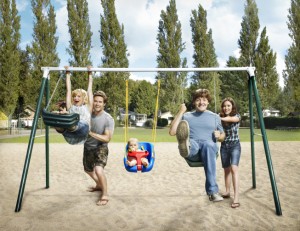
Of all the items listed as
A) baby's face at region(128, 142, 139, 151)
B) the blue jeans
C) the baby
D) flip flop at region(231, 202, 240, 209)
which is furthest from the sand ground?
baby's face at region(128, 142, 139, 151)

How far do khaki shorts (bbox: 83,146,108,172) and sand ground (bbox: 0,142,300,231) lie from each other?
60 cm

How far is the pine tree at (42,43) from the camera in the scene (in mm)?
33469

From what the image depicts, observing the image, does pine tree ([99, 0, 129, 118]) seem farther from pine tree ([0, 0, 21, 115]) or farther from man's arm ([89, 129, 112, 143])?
man's arm ([89, 129, 112, 143])

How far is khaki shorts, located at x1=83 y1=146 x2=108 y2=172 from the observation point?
4719 mm

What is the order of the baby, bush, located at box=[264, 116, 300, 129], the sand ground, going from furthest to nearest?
bush, located at box=[264, 116, 300, 129]
the baby
the sand ground

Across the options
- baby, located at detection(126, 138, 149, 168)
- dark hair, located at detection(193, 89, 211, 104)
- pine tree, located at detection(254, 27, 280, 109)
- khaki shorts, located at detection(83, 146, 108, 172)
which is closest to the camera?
dark hair, located at detection(193, 89, 211, 104)

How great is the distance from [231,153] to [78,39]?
3187 centimetres

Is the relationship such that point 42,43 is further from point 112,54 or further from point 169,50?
point 169,50

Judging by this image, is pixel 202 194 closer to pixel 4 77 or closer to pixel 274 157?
pixel 274 157

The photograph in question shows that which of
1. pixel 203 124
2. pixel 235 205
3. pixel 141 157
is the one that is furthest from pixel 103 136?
pixel 235 205

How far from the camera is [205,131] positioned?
4.25 meters

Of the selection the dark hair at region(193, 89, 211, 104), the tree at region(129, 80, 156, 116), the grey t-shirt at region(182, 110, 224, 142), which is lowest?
the grey t-shirt at region(182, 110, 224, 142)

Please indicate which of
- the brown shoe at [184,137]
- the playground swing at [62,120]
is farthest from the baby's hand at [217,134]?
the playground swing at [62,120]

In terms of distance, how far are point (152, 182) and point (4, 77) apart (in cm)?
3118
